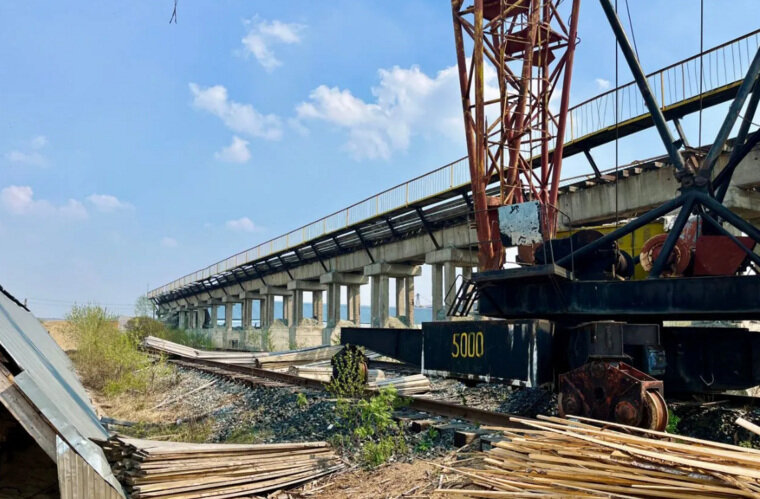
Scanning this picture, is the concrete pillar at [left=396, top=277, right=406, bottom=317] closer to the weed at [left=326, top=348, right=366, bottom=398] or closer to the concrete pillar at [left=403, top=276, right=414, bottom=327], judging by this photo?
the concrete pillar at [left=403, top=276, right=414, bottom=327]

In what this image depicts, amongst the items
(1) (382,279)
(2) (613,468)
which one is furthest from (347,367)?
(1) (382,279)

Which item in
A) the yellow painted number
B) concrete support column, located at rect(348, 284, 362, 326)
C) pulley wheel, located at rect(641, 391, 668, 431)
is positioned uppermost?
concrete support column, located at rect(348, 284, 362, 326)

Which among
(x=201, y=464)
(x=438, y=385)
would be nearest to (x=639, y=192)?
(x=438, y=385)

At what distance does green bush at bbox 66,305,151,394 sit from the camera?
48.0 feet

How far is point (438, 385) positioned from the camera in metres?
11.6

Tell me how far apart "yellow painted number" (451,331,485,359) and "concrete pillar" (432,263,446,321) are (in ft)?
48.3

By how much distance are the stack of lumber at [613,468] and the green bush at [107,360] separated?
1246 centimetres

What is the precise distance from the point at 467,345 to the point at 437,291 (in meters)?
17.0

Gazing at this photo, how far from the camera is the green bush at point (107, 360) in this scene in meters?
14.6

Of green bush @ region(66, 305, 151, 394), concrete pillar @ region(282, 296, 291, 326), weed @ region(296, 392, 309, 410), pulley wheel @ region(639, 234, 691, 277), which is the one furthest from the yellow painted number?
concrete pillar @ region(282, 296, 291, 326)

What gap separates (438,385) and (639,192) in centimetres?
985

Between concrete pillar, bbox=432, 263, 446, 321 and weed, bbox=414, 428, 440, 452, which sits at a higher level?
concrete pillar, bbox=432, 263, 446, 321

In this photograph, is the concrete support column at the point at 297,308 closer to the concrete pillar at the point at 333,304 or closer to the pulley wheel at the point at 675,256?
the concrete pillar at the point at 333,304

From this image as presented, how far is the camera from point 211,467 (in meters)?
5.12
